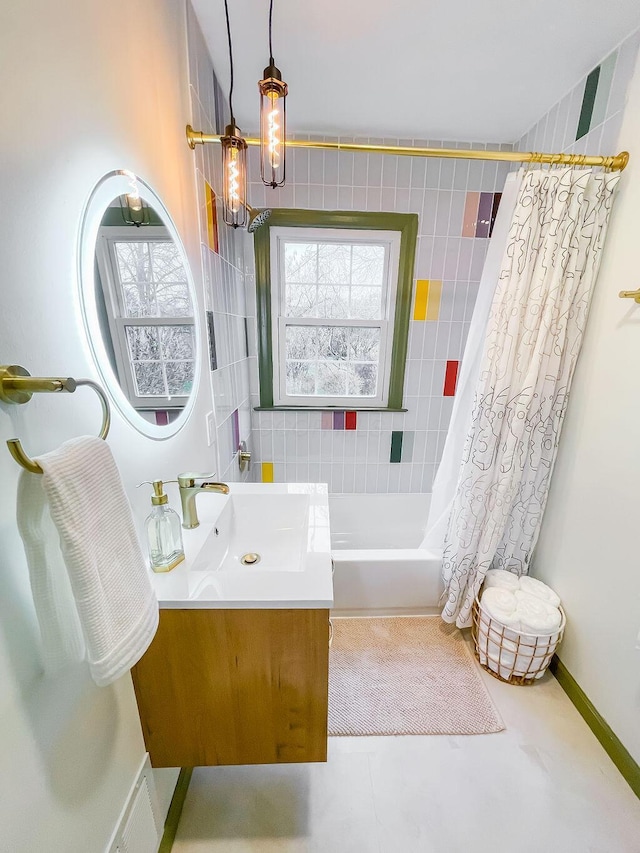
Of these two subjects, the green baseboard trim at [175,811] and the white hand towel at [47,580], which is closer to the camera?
the white hand towel at [47,580]

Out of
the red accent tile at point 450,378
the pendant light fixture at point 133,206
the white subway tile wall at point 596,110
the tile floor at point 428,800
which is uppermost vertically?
the white subway tile wall at point 596,110

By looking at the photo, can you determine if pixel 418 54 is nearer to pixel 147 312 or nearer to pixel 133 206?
pixel 133 206

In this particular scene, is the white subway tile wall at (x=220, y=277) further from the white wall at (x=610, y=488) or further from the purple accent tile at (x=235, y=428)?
the white wall at (x=610, y=488)

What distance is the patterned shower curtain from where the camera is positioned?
1301mm

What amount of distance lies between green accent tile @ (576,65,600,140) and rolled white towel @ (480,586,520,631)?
195 centimetres

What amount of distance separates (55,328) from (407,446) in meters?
2.13

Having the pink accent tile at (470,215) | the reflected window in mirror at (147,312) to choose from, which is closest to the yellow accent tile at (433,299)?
the pink accent tile at (470,215)

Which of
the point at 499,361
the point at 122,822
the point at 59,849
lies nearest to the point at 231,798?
the point at 122,822

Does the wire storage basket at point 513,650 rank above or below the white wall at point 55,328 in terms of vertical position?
below

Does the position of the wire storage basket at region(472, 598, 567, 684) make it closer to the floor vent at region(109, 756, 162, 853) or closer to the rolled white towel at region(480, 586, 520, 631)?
the rolled white towel at region(480, 586, 520, 631)

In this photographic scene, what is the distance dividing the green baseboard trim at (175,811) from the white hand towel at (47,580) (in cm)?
87

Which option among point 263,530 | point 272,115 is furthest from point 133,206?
point 263,530

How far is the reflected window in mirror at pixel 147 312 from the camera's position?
2.44 feet

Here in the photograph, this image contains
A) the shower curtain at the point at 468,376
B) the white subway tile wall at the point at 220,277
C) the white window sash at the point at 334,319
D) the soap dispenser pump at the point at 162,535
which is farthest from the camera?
the white window sash at the point at 334,319
